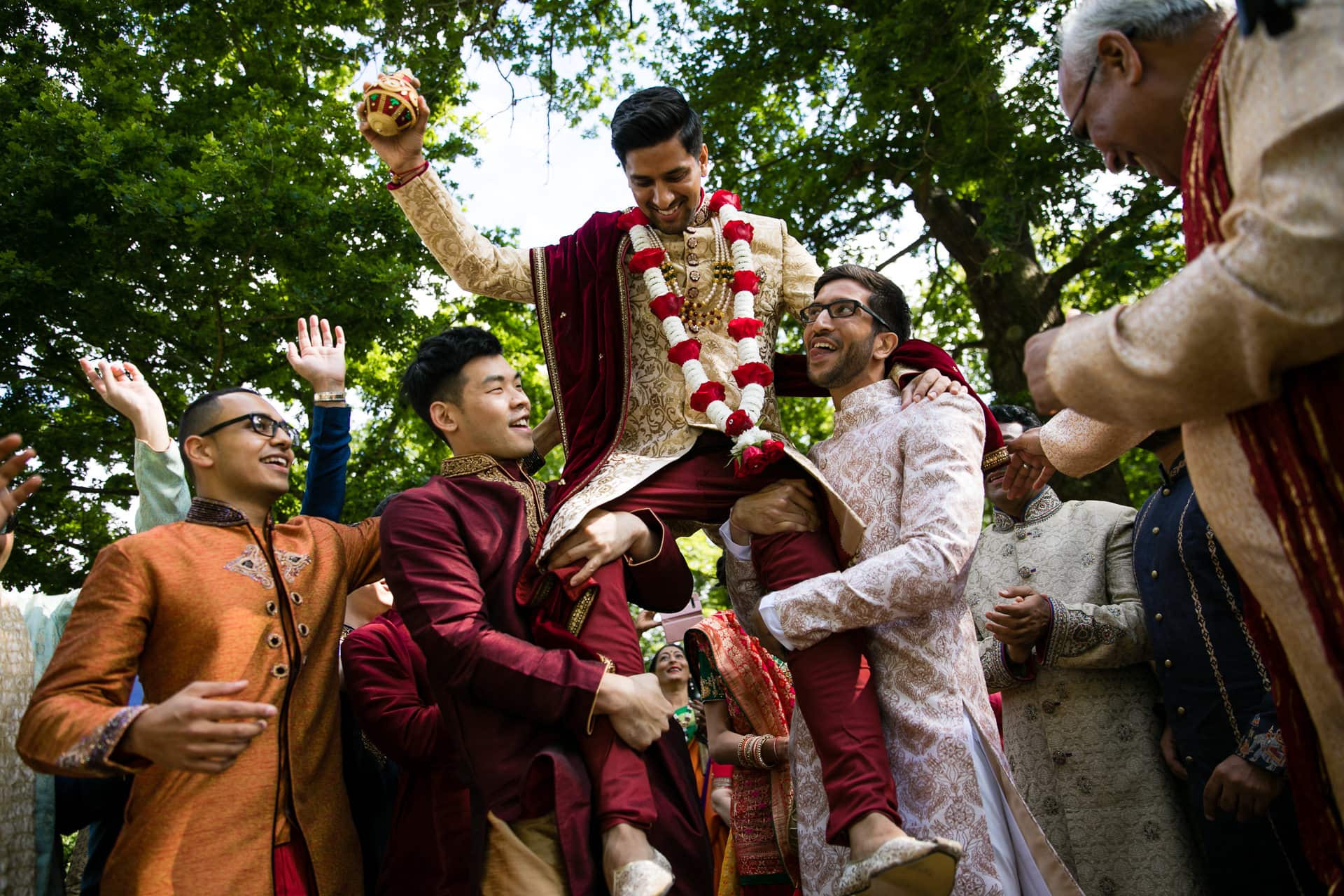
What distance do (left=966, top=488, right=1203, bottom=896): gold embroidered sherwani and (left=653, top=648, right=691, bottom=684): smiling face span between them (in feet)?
10.0

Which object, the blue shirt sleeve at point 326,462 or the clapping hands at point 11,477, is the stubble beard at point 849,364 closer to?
the blue shirt sleeve at point 326,462

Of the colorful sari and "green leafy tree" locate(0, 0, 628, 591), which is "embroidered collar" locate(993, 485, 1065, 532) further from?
"green leafy tree" locate(0, 0, 628, 591)

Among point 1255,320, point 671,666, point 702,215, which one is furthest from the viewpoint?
point 671,666

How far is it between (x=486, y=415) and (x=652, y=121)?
1194 mm

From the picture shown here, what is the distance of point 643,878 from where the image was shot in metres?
2.77

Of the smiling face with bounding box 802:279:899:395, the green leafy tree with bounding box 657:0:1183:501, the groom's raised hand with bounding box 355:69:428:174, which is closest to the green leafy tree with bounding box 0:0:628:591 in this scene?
the green leafy tree with bounding box 657:0:1183:501

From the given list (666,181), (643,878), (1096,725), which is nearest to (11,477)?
(643,878)

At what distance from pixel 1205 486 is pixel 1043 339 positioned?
0.44 meters

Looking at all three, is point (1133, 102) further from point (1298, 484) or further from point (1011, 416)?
point (1011, 416)

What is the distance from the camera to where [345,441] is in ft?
14.3

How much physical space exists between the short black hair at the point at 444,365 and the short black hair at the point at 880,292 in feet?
4.18

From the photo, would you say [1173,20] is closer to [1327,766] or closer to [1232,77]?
[1232,77]

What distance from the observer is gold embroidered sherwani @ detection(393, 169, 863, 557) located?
3.88 metres

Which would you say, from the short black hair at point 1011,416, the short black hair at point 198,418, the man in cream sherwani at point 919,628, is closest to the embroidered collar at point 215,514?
the short black hair at point 198,418
